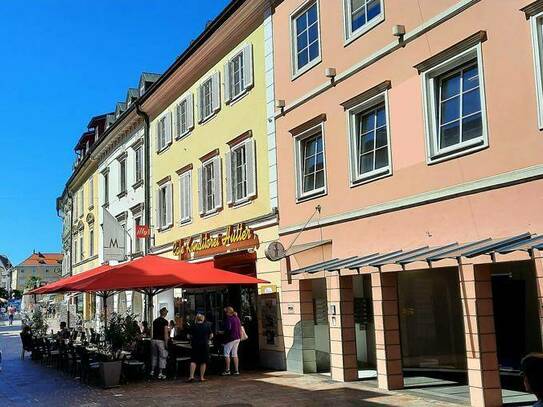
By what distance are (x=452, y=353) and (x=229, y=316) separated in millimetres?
5376

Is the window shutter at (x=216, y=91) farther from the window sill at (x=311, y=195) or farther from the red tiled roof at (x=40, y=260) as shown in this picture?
the red tiled roof at (x=40, y=260)

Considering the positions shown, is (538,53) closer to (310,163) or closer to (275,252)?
(310,163)

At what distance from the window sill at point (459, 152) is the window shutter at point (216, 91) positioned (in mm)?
10118

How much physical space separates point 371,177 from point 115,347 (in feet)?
23.3

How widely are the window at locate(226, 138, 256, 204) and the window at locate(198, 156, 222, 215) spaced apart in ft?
2.37

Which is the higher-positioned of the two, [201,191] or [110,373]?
[201,191]

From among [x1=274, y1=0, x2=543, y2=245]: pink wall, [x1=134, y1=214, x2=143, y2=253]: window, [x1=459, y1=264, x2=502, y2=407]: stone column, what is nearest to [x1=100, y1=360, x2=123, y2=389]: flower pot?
[x1=274, y1=0, x2=543, y2=245]: pink wall

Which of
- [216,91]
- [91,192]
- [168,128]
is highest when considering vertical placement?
[91,192]

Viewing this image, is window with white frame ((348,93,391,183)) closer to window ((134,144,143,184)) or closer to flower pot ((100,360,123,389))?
flower pot ((100,360,123,389))

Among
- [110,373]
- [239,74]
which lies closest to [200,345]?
[110,373]

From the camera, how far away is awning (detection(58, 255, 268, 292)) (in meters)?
14.2

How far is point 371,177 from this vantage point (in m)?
12.6

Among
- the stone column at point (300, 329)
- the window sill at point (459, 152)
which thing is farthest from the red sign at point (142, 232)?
the window sill at point (459, 152)

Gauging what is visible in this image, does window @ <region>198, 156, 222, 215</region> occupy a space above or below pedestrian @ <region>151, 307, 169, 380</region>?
above
